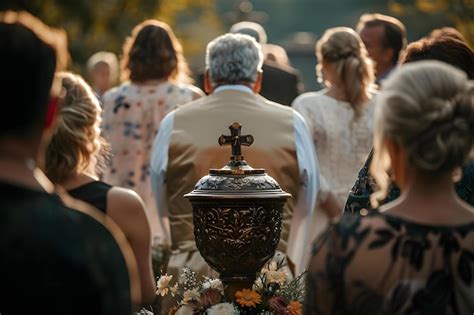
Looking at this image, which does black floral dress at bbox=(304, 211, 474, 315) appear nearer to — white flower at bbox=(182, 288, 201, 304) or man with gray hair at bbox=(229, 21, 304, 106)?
white flower at bbox=(182, 288, 201, 304)

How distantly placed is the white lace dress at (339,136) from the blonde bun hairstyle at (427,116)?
21.8 ft

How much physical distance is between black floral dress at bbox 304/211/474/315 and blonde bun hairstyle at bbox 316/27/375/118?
263 inches

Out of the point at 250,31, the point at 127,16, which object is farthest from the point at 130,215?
the point at 127,16

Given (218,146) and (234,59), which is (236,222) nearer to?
(218,146)

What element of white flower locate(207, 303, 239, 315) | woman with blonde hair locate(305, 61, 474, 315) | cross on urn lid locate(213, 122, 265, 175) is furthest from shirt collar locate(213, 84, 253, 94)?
woman with blonde hair locate(305, 61, 474, 315)

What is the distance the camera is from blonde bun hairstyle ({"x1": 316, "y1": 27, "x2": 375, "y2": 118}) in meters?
11.4

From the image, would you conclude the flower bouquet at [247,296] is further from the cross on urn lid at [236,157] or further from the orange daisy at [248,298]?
the cross on urn lid at [236,157]

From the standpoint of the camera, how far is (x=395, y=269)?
464 centimetres

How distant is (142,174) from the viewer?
1204cm

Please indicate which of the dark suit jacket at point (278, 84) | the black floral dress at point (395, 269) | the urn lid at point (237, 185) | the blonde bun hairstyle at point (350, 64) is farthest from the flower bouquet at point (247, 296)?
the dark suit jacket at point (278, 84)

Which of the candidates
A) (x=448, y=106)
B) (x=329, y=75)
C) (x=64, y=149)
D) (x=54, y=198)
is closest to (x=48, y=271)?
(x=54, y=198)

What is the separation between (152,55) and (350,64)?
1384 millimetres

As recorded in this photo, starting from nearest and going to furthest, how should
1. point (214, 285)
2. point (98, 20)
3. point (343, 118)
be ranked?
point (214, 285), point (343, 118), point (98, 20)

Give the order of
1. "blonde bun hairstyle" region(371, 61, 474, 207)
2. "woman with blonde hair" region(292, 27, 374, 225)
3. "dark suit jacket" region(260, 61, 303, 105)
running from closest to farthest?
1. "blonde bun hairstyle" region(371, 61, 474, 207)
2. "woman with blonde hair" region(292, 27, 374, 225)
3. "dark suit jacket" region(260, 61, 303, 105)
